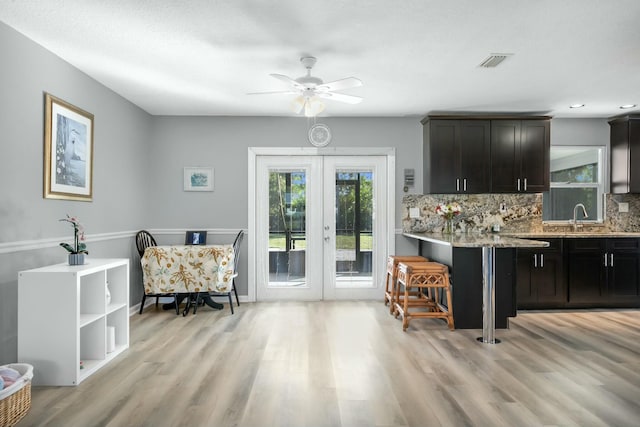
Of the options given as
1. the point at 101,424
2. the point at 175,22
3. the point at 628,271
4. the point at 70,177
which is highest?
the point at 175,22

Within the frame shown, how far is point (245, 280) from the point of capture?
215 inches

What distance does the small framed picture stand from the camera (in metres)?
5.43

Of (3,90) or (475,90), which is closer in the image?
(3,90)

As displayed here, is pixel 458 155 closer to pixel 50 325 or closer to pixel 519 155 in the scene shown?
pixel 519 155

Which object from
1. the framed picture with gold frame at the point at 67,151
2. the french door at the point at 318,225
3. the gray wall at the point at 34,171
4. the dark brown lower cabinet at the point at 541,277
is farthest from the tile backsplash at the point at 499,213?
the framed picture with gold frame at the point at 67,151

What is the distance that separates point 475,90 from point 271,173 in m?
2.68

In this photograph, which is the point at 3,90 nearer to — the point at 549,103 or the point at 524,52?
the point at 524,52

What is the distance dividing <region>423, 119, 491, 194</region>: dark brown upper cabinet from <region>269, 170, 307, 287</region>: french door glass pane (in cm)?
171

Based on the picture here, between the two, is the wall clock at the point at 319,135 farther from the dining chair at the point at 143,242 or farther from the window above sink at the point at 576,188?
the window above sink at the point at 576,188

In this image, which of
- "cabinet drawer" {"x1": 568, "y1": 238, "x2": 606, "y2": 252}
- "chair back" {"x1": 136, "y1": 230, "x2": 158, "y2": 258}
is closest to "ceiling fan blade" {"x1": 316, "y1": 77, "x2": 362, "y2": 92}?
"chair back" {"x1": 136, "y1": 230, "x2": 158, "y2": 258}

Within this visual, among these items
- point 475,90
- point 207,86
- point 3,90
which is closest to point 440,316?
point 475,90

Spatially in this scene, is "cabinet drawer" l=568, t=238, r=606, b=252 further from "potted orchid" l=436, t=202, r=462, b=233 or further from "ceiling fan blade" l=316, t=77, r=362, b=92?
"ceiling fan blade" l=316, t=77, r=362, b=92

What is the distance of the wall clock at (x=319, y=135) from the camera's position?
548 cm

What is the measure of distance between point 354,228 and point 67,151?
337 cm
